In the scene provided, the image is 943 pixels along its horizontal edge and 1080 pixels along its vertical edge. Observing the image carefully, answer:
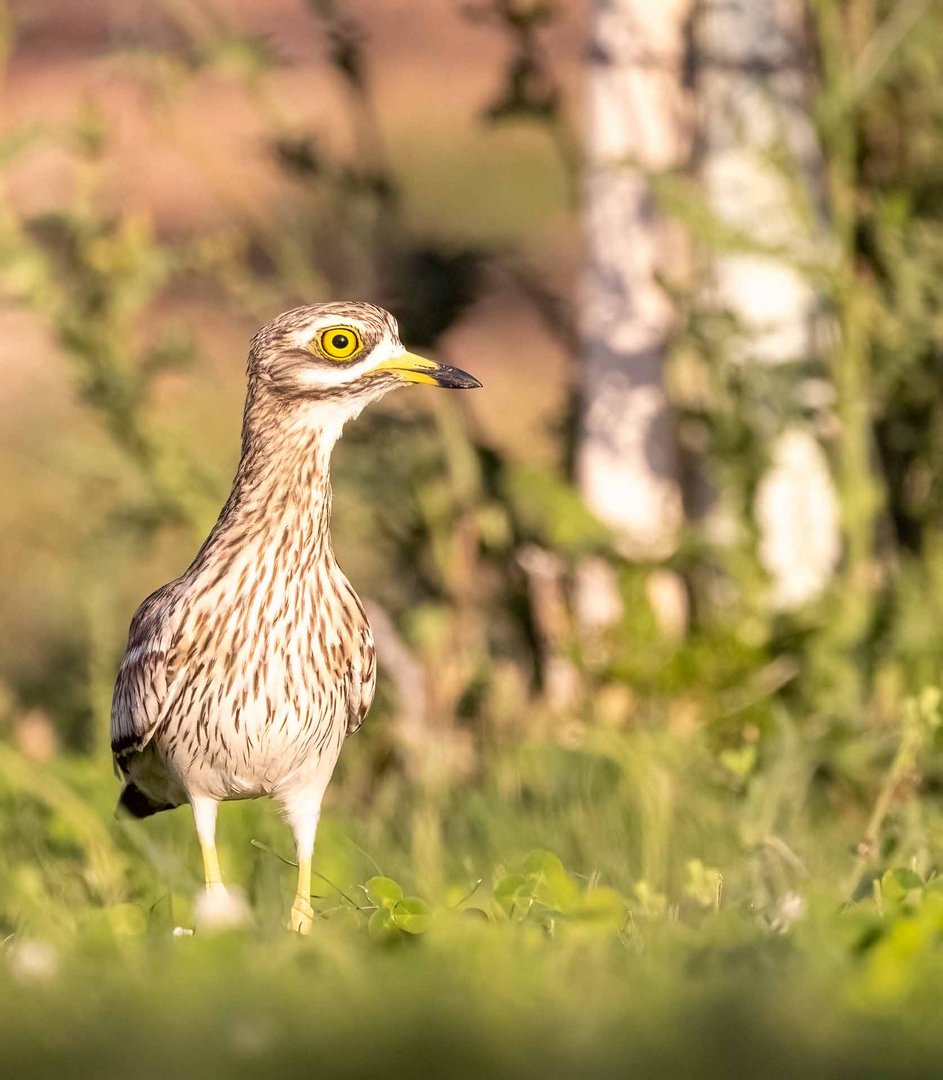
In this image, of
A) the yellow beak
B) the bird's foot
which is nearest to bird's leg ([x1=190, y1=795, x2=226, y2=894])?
the bird's foot

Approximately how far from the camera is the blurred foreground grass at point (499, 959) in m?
2.43

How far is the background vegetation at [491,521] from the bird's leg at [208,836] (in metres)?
0.07

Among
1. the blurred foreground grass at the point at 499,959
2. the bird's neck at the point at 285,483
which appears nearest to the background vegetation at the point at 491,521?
the blurred foreground grass at the point at 499,959

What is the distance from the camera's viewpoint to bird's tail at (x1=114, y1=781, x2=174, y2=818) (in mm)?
4434

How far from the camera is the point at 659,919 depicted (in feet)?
11.9

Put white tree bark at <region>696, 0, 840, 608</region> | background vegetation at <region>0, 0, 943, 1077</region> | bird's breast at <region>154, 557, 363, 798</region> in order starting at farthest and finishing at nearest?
white tree bark at <region>696, 0, 840, 608</region> < background vegetation at <region>0, 0, 943, 1077</region> < bird's breast at <region>154, 557, 363, 798</region>

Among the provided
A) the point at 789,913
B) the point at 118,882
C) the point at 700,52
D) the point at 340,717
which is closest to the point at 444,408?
the point at 700,52

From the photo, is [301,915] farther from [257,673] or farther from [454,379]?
[454,379]

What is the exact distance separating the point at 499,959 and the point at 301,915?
3.60 ft

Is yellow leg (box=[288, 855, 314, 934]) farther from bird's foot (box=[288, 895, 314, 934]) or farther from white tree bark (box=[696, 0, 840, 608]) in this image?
white tree bark (box=[696, 0, 840, 608])

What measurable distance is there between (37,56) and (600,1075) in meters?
7.41

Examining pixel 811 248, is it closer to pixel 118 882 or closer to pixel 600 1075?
pixel 118 882

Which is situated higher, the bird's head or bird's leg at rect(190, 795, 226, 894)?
the bird's head

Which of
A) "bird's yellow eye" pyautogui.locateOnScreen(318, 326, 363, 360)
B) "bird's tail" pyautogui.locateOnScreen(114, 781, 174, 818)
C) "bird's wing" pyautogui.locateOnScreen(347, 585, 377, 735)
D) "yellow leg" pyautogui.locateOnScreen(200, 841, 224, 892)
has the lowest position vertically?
"yellow leg" pyautogui.locateOnScreen(200, 841, 224, 892)
